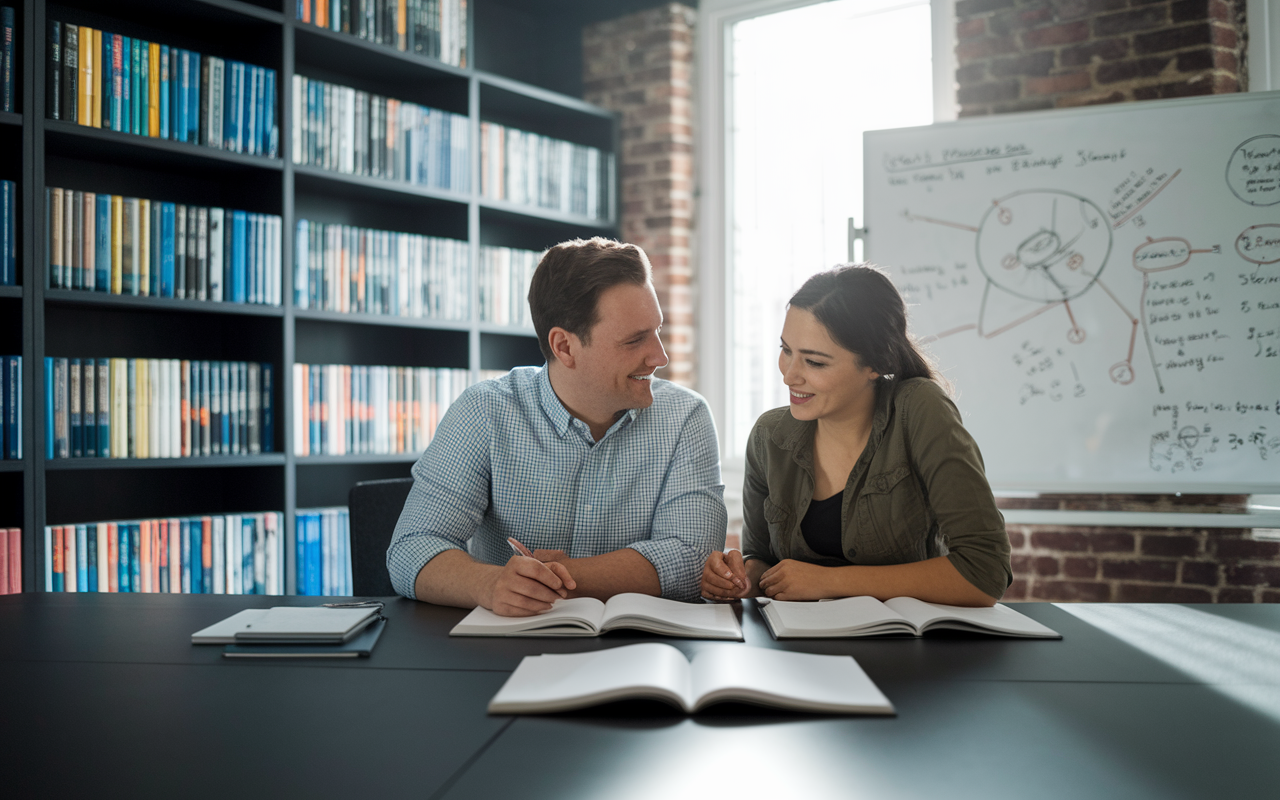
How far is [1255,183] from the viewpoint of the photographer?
2.54 meters

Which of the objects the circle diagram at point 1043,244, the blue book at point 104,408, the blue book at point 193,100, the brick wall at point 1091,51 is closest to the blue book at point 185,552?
the blue book at point 104,408


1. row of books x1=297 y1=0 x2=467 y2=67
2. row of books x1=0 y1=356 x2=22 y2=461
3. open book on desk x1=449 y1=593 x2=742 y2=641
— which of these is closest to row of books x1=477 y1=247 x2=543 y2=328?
row of books x1=297 y1=0 x2=467 y2=67

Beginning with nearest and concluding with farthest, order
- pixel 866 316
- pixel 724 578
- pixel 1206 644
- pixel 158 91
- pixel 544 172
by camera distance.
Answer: pixel 1206 644, pixel 724 578, pixel 866 316, pixel 158 91, pixel 544 172

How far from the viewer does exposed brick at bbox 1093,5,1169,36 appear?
2717 mm

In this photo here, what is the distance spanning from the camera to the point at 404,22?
299cm

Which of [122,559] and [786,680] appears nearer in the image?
[786,680]

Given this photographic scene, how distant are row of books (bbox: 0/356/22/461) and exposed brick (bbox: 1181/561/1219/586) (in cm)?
317

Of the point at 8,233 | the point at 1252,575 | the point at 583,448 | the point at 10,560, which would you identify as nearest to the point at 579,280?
the point at 583,448

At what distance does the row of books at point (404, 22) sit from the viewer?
280 cm

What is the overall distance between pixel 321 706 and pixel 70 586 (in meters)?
1.76

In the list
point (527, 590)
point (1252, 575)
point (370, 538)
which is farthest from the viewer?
point (1252, 575)

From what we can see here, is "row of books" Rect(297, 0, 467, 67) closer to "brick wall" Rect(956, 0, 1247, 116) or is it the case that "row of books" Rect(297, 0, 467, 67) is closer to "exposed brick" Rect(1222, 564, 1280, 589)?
"brick wall" Rect(956, 0, 1247, 116)

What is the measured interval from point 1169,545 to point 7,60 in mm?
3364

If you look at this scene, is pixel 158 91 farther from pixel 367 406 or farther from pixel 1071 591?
pixel 1071 591
